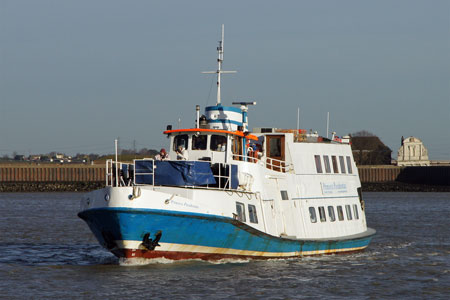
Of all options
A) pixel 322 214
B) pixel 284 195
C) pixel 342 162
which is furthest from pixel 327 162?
pixel 284 195

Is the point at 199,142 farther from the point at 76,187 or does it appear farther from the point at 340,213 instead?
the point at 76,187

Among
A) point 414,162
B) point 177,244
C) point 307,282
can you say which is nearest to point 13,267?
point 177,244

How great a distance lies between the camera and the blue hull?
24.8m

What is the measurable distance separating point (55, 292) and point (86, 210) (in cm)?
339

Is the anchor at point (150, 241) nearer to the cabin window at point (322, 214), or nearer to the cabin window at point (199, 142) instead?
the cabin window at point (199, 142)

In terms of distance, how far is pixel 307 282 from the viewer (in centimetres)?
2566

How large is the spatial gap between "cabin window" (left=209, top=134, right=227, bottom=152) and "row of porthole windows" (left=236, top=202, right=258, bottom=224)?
253 cm

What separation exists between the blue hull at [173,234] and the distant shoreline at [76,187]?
301 ft

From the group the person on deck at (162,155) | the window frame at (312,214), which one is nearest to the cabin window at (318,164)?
the window frame at (312,214)

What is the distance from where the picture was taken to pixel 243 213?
2738 centimetres

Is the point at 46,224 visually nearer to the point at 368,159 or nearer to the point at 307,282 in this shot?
the point at 307,282

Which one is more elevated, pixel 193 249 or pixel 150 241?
pixel 150 241

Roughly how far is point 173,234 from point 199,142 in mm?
4920

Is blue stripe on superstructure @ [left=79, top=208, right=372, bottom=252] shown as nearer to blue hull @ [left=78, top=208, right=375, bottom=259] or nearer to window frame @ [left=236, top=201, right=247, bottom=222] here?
blue hull @ [left=78, top=208, right=375, bottom=259]
